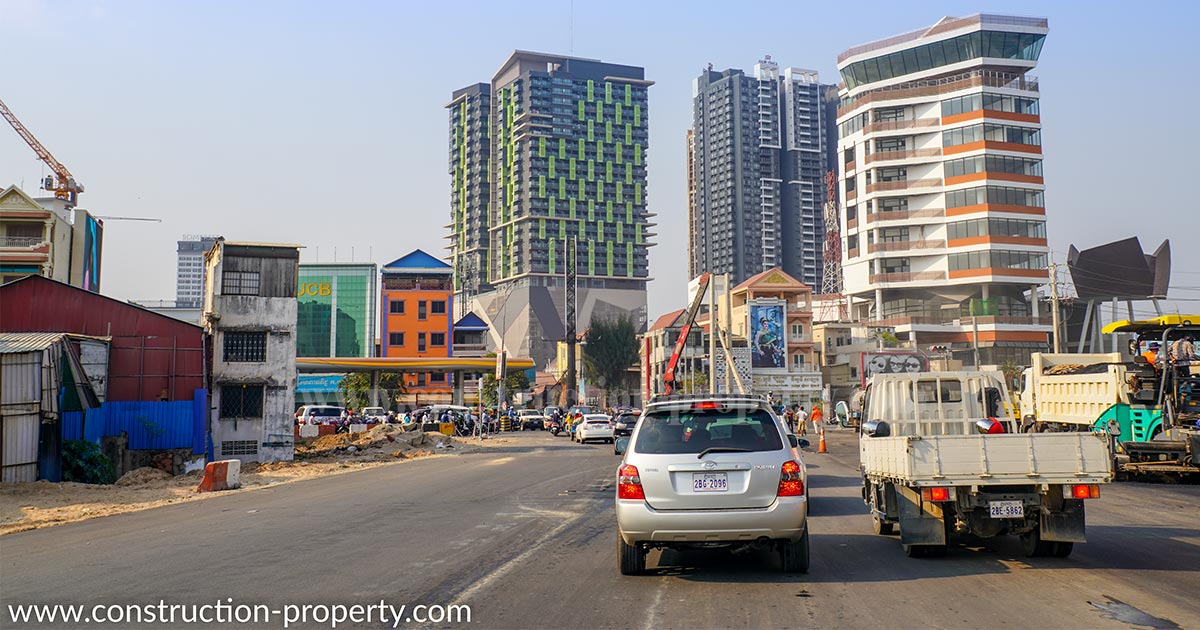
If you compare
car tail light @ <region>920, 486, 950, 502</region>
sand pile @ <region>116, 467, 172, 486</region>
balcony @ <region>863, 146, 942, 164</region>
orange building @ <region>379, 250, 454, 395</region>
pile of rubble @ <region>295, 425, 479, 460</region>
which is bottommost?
pile of rubble @ <region>295, 425, 479, 460</region>

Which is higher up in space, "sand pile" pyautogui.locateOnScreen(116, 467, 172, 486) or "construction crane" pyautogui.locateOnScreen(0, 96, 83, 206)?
"construction crane" pyautogui.locateOnScreen(0, 96, 83, 206)

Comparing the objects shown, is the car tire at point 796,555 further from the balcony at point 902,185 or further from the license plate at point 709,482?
the balcony at point 902,185

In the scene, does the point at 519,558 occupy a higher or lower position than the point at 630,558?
lower

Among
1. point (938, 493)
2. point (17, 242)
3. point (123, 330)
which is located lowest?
point (938, 493)

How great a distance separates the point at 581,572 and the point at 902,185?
9408cm

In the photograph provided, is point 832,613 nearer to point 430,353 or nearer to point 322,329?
point 430,353

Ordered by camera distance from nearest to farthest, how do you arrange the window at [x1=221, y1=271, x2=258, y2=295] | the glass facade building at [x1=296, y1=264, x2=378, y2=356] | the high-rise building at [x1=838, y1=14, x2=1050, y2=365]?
the window at [x1=221, y1=271, x2=258, y2=295]
the high-rise building at [x1=838, y1=14, x2=1050, y2=365]
the glass facade building at [x1=296, y1=264, x2=378, y2=356]

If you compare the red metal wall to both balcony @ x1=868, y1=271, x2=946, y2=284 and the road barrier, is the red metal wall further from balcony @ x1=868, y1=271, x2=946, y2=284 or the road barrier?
balcony @ x1=868, y1=271, x2=946, y2=284

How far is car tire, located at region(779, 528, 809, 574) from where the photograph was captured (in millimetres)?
8609

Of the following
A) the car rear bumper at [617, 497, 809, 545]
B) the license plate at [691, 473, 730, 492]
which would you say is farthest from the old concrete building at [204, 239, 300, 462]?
the license plate at [691, 473, 730, 492]

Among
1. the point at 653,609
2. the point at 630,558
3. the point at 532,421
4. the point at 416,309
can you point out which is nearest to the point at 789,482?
the point at 630,558

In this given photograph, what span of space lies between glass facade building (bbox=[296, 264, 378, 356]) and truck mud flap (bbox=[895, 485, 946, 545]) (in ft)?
357

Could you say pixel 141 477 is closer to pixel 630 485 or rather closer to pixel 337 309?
pixel 630 485

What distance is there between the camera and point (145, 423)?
2553cm
